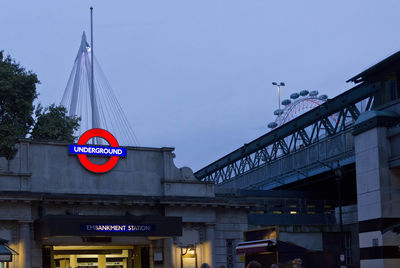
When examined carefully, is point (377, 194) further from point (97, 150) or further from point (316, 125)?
point (316, 125)

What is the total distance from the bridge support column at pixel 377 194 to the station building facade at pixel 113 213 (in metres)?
8.29

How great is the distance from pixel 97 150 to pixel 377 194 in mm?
15332

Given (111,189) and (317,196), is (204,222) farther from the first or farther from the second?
(317,196)

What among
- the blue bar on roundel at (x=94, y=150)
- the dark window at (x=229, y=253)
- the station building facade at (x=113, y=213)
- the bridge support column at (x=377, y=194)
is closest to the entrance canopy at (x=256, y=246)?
the bridge support column at (x=377, y=194)

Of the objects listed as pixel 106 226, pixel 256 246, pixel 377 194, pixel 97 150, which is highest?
pixel 97 150

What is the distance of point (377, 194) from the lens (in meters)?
34.3

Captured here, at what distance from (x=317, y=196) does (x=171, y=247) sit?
17414mm

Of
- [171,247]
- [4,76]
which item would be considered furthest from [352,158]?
[4,76]

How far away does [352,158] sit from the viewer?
45.5 m

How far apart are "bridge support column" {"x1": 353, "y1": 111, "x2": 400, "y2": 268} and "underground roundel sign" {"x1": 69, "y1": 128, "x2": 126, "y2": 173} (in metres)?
13.5

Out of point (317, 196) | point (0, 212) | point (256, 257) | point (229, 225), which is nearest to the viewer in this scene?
point (256, 257)

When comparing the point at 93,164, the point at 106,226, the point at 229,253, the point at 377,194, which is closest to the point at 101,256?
the point at 106,226

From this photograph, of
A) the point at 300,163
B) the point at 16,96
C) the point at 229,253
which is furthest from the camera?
the point at 300,163

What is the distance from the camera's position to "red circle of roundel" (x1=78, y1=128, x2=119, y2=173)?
124 feet
